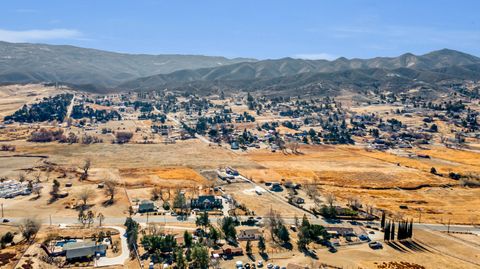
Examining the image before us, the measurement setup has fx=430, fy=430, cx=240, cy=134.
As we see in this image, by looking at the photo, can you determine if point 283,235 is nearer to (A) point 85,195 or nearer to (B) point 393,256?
(B) point 393,256

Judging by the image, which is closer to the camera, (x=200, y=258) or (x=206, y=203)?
(x=200, y=258)

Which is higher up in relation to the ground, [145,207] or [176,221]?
[145,207]

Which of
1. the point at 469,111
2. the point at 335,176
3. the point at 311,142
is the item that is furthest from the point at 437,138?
the point at 335,176

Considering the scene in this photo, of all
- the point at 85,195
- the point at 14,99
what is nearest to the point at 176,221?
the point at 85,195

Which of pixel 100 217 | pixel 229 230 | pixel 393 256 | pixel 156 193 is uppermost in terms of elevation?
pixel 229 230

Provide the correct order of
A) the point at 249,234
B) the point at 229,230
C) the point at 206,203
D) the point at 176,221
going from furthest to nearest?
the point at 206,203 < the point at 176,221 < the point at 249,234 < the point at 229,230

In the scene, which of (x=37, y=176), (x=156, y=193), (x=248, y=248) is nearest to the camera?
(x=248, y=248)

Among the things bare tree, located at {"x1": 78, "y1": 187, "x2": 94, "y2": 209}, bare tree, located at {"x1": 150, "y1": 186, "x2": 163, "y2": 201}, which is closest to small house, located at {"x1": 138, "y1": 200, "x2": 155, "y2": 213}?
bare tree, located at {"x1": 150, "y1": 186, "x2": 163, "y2": 201}

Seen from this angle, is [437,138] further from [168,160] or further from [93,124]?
[93,124]

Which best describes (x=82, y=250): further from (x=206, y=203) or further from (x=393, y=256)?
(x=393, y=256)

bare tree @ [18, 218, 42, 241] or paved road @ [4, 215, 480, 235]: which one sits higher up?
bare tree @ [18, 218, 42, 241]

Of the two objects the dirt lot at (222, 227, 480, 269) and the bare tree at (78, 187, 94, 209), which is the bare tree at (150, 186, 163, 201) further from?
the dirt lot at (222, 227, 480, 269)
